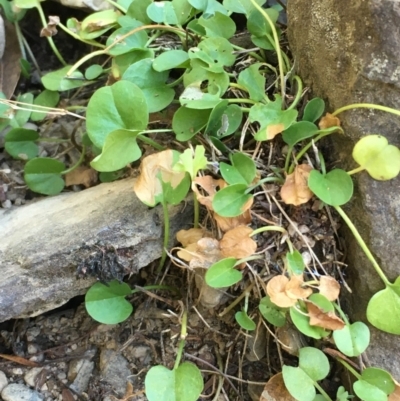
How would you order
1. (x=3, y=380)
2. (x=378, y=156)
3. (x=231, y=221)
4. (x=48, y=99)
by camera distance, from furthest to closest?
(x=48, y=99)
(x=3, y=380)
(x=231, y=221)
(x=378, y=156)

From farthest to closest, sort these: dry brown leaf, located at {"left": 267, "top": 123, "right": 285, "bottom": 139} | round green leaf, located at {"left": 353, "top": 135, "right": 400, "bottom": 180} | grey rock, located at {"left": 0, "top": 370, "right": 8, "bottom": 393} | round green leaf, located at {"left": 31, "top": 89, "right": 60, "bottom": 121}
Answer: round green leaf, located at {"left": 31, "top": 89, "right": 60, "bottom": 121} → grey rock, located at {"left": 0, "top": 370, "right": 8, "bottom": 393} → dry brown leaf, located at {"left": 267, "top": 123, "right": 285, "bottom": 139} → round green leaf, located at {"left": 353, "top": 135, "right": 400, "bottom": 180}

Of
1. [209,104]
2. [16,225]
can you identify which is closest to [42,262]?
[16,225]

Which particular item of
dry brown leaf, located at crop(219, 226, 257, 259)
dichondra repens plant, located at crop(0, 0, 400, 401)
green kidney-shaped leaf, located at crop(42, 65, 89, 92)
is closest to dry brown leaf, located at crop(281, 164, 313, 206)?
dichondra repens plant, located at crop(0, 0, 400, 401)

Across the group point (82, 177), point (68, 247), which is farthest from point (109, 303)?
point (82, 177)

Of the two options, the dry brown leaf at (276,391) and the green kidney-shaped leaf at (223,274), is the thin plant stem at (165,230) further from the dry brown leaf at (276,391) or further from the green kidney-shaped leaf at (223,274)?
the dry brown leaf at (276,391)

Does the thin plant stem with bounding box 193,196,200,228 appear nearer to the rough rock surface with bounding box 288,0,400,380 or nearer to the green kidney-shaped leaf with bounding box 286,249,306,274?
the green kidney-shaped leaf with bounding box 286,249,306,274

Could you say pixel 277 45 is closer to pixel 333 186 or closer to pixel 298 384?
pixel 333 186

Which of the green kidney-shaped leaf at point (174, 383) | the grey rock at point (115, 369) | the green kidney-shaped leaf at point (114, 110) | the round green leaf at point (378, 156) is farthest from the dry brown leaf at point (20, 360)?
the round green leaf at point (378, 156)
